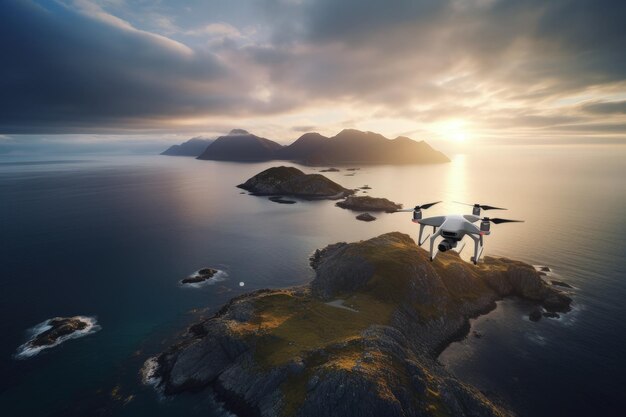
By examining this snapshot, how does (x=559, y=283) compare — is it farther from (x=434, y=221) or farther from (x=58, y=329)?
(x=58, y=329)

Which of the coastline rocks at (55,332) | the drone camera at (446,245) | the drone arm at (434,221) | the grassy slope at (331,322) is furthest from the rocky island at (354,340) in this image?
the drone arm at (434,221)

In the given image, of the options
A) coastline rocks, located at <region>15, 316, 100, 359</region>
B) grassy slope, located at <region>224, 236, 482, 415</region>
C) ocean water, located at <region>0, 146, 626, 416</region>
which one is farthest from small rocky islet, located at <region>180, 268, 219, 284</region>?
grassy slope, located at <region>224, 236, 482, 415</region>

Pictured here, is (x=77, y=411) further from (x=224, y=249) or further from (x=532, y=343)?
(x=532, y=343)

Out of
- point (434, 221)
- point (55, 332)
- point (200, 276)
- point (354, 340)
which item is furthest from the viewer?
point (200, 276)

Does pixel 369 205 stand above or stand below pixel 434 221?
below

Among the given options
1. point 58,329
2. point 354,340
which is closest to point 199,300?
point 58,329

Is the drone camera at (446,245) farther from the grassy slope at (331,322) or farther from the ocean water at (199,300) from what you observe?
the ocean water at (199,300)
